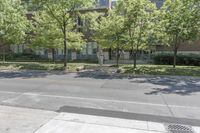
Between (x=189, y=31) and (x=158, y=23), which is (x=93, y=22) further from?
(x=189, y=31)

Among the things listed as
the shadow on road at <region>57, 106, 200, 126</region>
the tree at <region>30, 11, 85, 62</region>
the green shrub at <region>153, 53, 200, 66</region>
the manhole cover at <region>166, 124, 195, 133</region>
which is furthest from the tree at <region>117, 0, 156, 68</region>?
the manhole cover at <region>166, 124, 195, 133</region>

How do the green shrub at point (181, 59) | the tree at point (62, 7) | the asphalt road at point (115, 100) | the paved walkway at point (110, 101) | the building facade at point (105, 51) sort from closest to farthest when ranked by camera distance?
the paved walkway at point (110, 101), the asphalt road at point (115, 100), the tree at point (62, 7), the green shrub at point (181, 59), the building facade at point (105, 51)

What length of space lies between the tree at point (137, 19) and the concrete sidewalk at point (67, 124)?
534 inches

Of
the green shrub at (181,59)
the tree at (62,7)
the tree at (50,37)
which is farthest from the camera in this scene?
the green shrub at (181,59)

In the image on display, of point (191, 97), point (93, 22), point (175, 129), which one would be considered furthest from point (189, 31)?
point (175, 129)

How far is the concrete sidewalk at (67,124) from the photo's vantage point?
19.2 feet

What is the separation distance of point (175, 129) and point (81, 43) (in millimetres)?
20707

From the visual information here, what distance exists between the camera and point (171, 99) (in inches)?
384

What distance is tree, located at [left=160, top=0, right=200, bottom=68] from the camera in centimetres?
1839

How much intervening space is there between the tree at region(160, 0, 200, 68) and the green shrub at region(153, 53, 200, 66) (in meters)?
9.99

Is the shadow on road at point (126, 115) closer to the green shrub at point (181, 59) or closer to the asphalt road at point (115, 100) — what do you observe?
the asphalt road at point (115, 100)

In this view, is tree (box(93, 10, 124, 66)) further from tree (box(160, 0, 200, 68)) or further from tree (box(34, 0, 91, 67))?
tree (box(160, 0, 200, 68))

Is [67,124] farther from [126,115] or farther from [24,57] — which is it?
[24,57]

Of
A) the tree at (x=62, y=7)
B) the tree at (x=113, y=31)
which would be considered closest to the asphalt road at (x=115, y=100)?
the tree at (x=113, y=31)
